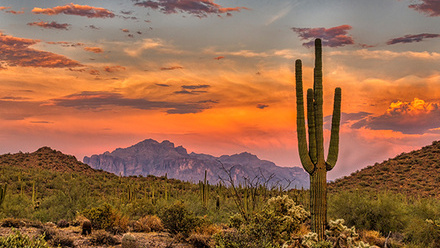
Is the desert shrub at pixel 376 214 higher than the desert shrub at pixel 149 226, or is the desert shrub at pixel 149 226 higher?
the desert shrub at pixel 376 214

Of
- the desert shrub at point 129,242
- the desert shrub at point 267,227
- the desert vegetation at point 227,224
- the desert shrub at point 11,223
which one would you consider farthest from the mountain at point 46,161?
the desert shrub at point 267,227

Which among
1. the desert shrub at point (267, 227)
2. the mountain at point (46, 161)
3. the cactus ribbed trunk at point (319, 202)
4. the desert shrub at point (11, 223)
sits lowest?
the desert shrub at point (11, 223)

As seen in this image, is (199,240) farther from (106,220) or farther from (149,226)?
(106,220)

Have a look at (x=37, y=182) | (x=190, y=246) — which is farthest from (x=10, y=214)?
(x=37, y=182)

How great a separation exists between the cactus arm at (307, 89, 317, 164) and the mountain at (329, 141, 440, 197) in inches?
1173

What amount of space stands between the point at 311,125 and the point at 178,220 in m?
7.08

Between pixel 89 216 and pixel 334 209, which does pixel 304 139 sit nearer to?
pixel 334 209

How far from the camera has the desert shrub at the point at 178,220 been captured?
16.5 m

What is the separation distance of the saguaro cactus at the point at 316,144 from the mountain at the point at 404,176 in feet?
95.2

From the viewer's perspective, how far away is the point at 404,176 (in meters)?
45.9

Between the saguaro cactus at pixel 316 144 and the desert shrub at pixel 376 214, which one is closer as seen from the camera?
the saguaro cactus at pixel 316 144

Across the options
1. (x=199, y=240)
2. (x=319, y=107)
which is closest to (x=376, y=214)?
(x=319, y=107)

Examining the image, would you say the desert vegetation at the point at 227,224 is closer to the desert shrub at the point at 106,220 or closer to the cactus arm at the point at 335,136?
the desert shrub at the point at 106,220

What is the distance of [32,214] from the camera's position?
72.4ft
